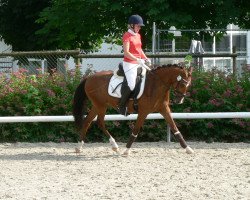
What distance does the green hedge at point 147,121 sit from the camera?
14508mm

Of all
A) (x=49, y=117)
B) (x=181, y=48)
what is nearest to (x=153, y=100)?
(x=49, y=117)

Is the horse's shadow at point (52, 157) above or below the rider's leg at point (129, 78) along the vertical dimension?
below

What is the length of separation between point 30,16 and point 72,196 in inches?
771

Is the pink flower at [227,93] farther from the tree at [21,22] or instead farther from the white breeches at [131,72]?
the tree at [21,22]

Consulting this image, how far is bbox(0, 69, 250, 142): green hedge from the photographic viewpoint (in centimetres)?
1451

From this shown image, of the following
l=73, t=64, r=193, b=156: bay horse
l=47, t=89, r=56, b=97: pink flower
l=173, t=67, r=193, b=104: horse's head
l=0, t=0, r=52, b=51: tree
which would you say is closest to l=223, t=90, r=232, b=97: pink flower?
l=73, t=64, r=193, b=156: bay horse

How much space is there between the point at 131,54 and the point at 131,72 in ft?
1.19

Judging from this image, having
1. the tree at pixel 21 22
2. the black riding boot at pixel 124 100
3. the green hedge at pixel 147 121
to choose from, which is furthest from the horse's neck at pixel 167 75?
the tree at pixel 21 22

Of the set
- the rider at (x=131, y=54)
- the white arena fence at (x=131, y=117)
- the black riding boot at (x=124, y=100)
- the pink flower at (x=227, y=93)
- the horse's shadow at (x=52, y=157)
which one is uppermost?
the rider at (x=131, y=54)

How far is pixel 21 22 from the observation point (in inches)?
1119

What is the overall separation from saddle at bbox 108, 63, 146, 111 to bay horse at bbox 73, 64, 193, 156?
0.08 m

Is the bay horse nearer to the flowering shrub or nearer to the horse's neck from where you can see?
the horse's neck

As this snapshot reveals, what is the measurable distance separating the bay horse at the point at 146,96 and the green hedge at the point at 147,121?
1684mm

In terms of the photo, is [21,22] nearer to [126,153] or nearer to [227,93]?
[227,93]
